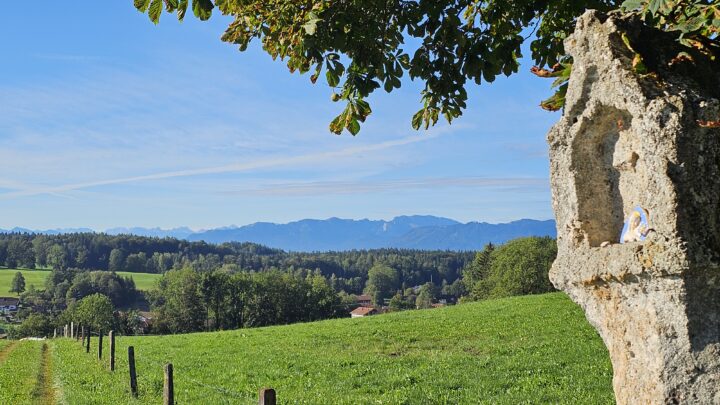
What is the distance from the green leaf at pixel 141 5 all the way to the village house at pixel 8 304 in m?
150

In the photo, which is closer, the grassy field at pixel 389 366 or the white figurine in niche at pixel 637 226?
the white figurine in niche at pixel 637 226

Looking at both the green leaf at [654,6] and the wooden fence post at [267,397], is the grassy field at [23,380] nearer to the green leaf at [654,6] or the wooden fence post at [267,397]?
the wooden fence post at [267,397]

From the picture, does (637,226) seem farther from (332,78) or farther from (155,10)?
(155,10)

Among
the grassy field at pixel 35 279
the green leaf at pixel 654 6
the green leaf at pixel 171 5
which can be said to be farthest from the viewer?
the grassy field at pixel 35 279

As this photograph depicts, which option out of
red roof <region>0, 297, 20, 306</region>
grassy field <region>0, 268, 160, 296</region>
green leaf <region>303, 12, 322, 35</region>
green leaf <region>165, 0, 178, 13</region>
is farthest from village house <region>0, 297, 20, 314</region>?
green leaf <region>303, 12, 322, 35</region>

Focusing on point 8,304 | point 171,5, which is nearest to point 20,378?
point 171,5

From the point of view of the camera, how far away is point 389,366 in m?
18.2

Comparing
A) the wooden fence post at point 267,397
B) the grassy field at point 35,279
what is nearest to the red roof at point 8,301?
the grassy field at point 35,279

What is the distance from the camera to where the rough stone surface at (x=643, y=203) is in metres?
2.95

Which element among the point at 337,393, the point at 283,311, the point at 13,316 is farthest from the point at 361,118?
the point at 13,316

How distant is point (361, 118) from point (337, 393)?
908 cm

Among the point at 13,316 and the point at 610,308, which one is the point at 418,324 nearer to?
the point at 610,308

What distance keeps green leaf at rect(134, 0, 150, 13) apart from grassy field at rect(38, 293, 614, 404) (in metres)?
9.73

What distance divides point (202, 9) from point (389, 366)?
1403 centimetres
